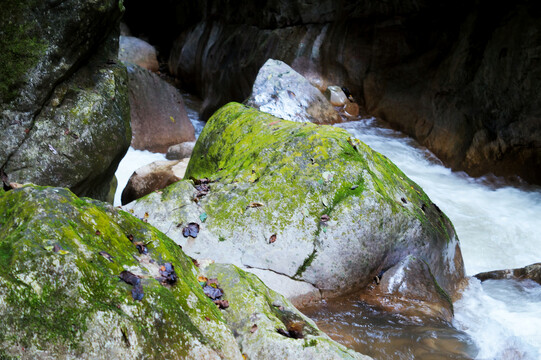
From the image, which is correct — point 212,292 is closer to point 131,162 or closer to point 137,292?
point 137,292

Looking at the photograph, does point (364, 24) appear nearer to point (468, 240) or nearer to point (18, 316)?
point (468, 240)

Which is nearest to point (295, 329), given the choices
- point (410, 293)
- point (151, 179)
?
point (410, 293)

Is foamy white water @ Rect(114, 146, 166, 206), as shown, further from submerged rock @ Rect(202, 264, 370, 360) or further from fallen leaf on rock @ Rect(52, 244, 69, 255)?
fallen leaf on rock @ Rect(52, 244, 69, 255)

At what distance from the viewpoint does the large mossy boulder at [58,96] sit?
4988mm

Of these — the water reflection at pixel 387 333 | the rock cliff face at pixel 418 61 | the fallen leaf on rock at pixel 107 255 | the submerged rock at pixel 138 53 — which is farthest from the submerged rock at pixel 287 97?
the submerged rock at pixel 138 53

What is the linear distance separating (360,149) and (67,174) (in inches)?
122

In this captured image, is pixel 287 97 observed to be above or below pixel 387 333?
above

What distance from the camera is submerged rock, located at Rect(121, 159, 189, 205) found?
7.38m

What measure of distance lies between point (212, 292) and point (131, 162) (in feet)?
23.2

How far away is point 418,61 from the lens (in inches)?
459

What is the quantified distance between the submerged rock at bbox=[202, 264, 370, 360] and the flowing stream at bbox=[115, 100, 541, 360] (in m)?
0.92

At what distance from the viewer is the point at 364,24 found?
496 inches

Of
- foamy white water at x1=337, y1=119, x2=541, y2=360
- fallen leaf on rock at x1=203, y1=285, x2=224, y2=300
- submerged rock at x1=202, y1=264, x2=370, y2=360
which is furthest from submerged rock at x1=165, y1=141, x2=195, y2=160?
fallen leaf on rock at x1=203, y1=285, x2=224, y2=300

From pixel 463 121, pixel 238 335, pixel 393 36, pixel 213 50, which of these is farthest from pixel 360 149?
pixel 213 50
